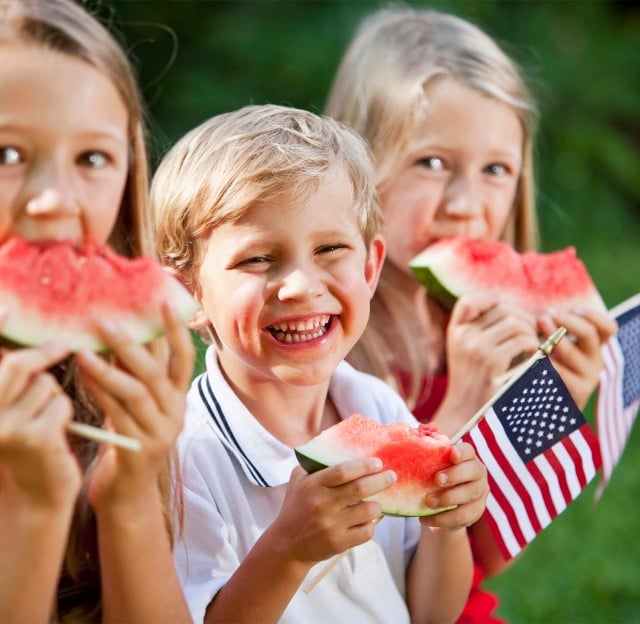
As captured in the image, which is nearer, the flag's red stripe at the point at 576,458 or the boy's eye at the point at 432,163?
the flag's red stripe at the point at 576,458

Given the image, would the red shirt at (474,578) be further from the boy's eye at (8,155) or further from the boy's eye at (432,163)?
the boy's eye at (8,155)

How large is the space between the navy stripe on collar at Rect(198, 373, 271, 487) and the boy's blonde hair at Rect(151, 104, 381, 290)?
0.84ft

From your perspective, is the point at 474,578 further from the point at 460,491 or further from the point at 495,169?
the point at 495,169

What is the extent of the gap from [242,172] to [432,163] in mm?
1043

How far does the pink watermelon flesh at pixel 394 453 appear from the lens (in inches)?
85.4

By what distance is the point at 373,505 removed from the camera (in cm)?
212

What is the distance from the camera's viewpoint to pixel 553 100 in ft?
29.7

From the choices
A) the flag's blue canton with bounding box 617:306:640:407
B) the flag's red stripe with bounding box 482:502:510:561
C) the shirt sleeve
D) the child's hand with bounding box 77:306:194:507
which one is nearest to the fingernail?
the child's hand with bounding box 77:306:194:507

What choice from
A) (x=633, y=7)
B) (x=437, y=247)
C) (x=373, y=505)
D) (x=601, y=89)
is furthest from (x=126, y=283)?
(x=633, y=7)

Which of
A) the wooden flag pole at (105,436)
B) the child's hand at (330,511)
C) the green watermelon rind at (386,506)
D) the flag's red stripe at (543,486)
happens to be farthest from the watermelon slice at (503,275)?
the wooden flag pole at (105,436)

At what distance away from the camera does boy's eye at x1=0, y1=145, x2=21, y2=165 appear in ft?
6.27

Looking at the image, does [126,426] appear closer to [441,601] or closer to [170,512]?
[170,512]

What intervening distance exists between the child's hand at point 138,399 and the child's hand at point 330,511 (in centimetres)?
32

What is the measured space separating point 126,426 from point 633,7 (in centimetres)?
934
